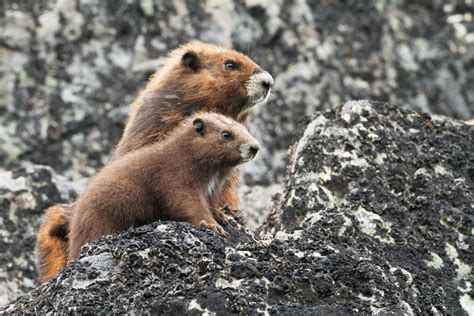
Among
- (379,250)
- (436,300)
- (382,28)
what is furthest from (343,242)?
(382,28)

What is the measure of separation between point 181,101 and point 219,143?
49.4 inches

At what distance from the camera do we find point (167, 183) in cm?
800

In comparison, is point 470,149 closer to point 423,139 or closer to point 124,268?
point 423,139

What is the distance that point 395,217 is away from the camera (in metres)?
8.12

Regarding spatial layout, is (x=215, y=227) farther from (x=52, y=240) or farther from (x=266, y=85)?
(x=52, y=240)

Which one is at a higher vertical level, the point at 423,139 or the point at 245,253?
the point at 423,139

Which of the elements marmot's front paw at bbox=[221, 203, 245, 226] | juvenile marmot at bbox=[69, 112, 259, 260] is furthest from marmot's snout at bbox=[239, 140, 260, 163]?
marmot's front paw at bbox=[221, 203, 245, 226]

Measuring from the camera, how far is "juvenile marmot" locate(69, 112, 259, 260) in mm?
7824

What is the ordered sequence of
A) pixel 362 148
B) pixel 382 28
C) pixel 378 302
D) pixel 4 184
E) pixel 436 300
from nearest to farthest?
pixel 378 302 → pixel 436 300 → pixel 362 148 → pixel 4 184 → pixel 382 28

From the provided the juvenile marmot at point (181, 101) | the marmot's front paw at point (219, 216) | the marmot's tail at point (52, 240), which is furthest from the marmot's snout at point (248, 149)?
the marmot's tail at point (52, 240)

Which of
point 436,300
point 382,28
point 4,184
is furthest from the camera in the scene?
point 382,28

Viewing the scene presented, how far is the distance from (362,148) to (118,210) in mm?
2032

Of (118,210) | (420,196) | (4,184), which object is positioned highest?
(420,196)

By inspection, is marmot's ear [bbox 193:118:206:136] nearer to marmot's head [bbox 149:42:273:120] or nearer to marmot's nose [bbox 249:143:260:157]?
marmot's nose [bbox 249:143:260:157]
